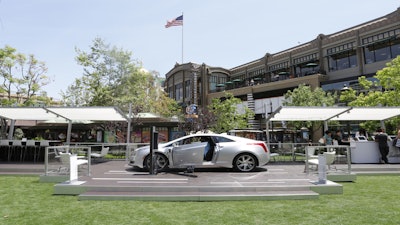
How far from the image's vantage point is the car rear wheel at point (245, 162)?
33.3 feet

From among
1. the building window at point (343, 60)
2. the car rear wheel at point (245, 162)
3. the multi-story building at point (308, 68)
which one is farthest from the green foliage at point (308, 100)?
the car rear wheel at point (245, 162)

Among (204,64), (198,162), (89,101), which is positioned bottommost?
(198,162)

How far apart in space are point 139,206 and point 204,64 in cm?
5364

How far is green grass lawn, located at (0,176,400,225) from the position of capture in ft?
16.1

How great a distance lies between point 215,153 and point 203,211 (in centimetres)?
458

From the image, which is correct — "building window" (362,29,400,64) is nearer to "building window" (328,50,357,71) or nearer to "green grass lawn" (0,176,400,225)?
"building window" (328,50,357,71)

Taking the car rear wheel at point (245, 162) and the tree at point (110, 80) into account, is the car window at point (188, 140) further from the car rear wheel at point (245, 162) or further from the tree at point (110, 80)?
the tree at point (110, 80)

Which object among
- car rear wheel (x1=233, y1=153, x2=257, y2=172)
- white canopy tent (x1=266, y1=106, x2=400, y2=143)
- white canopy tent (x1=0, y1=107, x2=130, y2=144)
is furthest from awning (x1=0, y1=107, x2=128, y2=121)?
white canopy tent (x1=266, y1=106, x2=400, y2=143)

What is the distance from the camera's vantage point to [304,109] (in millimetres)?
13680

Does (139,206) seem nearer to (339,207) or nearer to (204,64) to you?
(339,207)

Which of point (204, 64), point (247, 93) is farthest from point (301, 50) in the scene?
point (204, 64)

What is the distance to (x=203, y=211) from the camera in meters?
5.50

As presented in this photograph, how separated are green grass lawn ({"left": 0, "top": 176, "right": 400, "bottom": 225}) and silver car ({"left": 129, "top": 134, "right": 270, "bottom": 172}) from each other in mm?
3571

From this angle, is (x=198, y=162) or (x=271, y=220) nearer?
(x=271, y=220)
